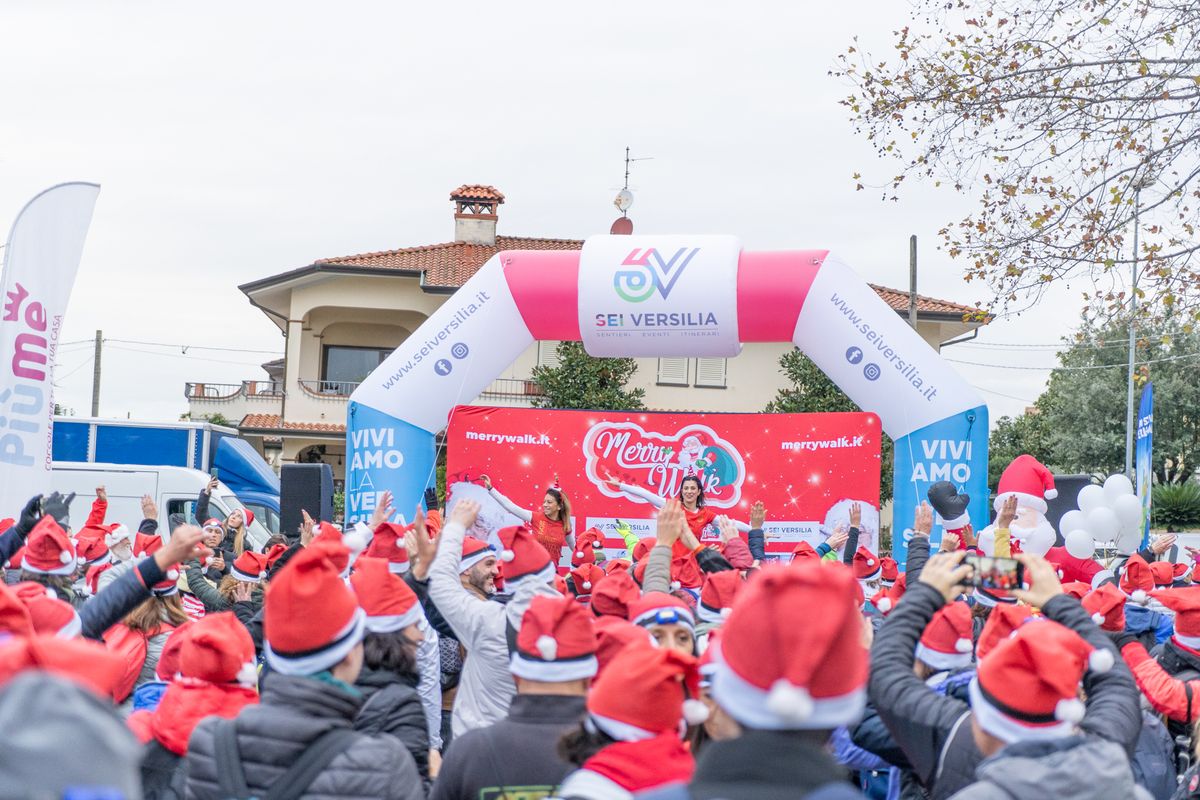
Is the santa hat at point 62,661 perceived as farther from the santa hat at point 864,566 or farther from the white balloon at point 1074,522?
the white balloon at point 1074,522

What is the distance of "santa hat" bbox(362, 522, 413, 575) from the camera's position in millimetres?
6406

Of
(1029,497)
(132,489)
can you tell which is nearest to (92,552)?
(1029,497)

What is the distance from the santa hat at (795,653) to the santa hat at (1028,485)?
7.34 meters

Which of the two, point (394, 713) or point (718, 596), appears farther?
point (718, 596)

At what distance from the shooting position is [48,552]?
6.03m

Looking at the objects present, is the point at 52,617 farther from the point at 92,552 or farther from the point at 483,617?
the point at 92,552

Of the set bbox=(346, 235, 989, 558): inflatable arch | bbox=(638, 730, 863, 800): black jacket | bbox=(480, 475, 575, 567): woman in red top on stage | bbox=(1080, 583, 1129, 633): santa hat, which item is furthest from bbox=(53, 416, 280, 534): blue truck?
bbox=(638, 730, 863, 800): black jacket

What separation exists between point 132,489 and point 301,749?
1398 cm

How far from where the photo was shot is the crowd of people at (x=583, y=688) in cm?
218

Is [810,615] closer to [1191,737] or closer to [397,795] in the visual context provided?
[397,795]

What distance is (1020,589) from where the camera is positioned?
353cm

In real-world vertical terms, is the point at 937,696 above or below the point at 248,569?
above

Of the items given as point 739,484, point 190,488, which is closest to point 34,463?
point 190,488

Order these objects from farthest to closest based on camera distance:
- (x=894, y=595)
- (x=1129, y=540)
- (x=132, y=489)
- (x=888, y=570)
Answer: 1. (x=132, y=489)
2. (x=1129, y=540)
3. (x=888, y=570)
4. (x=894, y=595)
